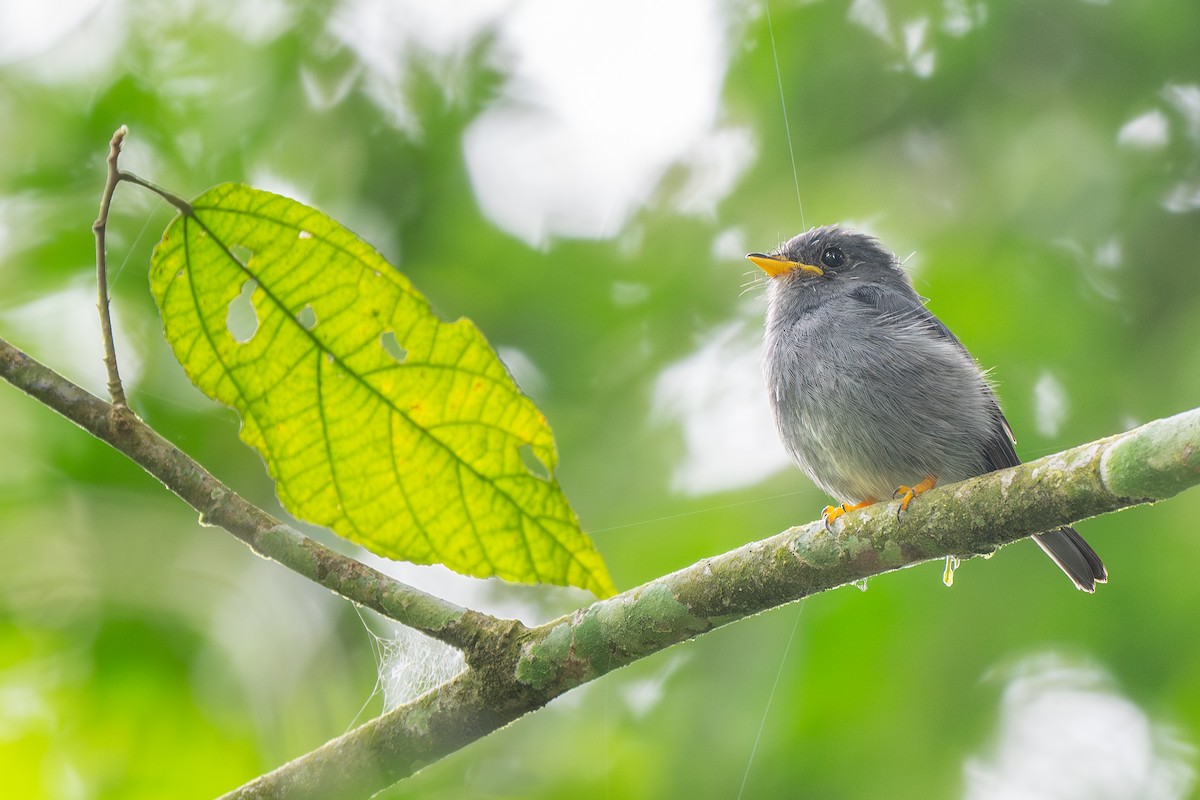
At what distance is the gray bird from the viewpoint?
396cm

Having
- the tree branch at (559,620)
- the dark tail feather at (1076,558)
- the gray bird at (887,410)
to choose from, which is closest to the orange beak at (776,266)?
the gray bird at (887,410)

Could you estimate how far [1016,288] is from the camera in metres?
4.78

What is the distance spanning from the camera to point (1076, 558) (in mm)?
3801

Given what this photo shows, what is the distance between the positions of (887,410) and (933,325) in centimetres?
53

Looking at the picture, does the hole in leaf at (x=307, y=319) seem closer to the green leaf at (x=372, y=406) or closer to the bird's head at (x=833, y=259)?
the green leaf at (x=372, y=406)

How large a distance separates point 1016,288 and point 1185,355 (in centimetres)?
68

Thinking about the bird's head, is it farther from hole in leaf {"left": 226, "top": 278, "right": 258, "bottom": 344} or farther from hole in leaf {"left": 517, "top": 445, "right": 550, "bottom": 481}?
hole in leaf {"left": 226, "top": 278, "right": 258, "bottom": 344}

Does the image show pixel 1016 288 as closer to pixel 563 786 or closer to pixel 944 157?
pixel 944 157

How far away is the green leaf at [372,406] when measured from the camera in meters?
2.12

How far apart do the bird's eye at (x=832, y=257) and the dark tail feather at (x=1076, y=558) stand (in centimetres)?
162

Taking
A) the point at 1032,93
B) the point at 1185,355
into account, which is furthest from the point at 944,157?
the point at 1185,355

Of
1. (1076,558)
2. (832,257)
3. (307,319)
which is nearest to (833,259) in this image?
(832,257)

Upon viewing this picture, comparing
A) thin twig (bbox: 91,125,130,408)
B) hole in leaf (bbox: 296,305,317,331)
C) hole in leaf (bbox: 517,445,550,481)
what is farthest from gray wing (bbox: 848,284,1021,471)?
thin twig (bbox: 91,125,130,408)

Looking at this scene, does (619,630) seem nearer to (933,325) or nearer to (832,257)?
(933,325)
